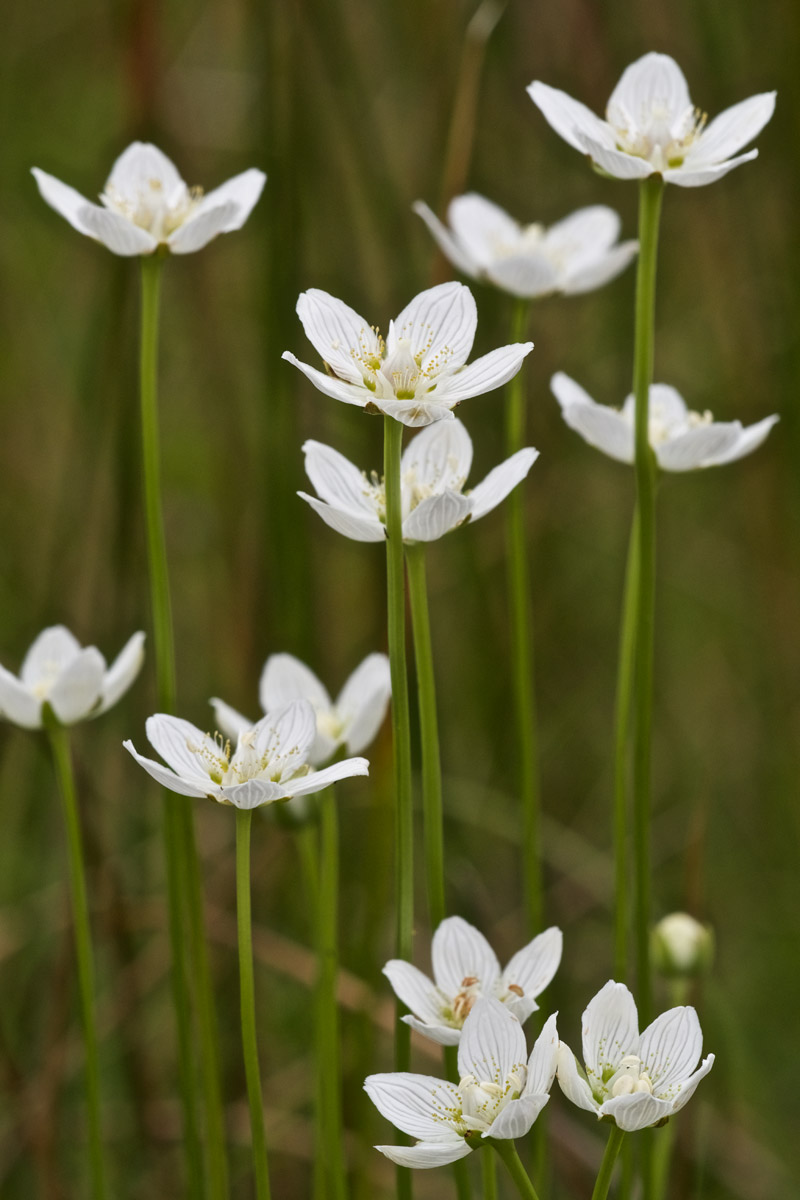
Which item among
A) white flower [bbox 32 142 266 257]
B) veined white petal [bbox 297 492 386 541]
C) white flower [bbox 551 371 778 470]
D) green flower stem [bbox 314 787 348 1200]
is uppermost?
white flower [bbox 32 142 266 257]

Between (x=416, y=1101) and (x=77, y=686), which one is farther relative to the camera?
(x=77, y=686)

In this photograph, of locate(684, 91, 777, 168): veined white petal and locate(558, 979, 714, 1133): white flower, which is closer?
locate(558, 979, 714, 1133): white flower

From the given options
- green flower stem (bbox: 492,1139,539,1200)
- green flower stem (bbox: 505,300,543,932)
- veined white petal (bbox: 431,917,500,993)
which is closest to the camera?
green flower stem (bbox: 492,1139,539,1200)

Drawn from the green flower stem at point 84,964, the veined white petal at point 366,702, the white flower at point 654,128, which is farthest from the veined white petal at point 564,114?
the green flower stem at point 84,964


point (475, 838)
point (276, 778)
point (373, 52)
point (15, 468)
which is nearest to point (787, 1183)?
point (475, 838)

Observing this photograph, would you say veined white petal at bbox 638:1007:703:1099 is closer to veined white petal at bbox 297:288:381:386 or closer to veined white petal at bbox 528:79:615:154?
veined white petal at bbox 297:288:381:386

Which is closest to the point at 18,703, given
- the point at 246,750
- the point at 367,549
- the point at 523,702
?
the point at 246,750

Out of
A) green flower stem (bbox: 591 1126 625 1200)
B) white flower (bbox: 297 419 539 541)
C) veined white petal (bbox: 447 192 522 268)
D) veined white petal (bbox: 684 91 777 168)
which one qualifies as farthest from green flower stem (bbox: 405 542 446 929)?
veined white petal (bbox: 447 192 522 268)

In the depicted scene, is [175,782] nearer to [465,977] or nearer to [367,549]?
[465,977]
